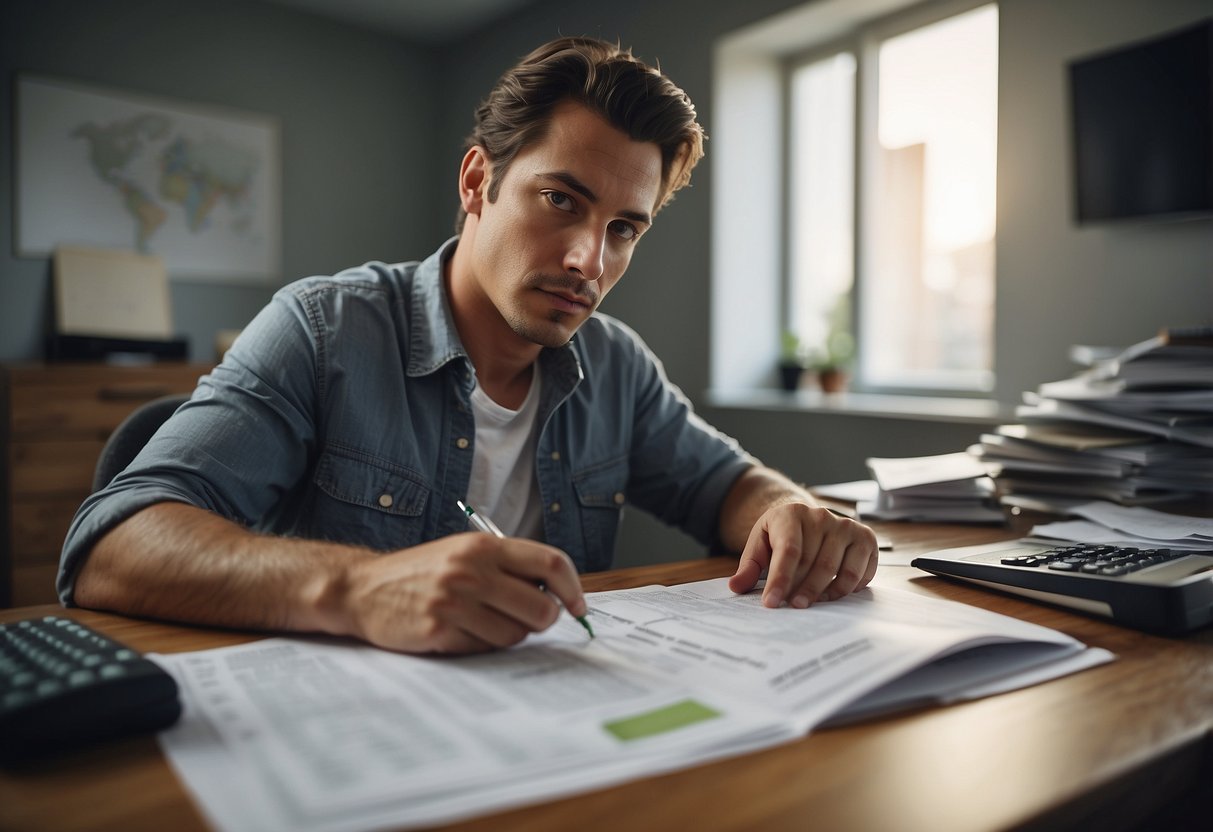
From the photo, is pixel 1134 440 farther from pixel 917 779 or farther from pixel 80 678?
pixel 80 678

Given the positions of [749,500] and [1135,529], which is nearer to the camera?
[1135,529]

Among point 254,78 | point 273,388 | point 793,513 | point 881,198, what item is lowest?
point 793,513

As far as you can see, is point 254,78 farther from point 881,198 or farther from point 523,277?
point 523,277

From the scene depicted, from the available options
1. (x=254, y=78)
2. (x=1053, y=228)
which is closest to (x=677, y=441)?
(x=1053, y=228)

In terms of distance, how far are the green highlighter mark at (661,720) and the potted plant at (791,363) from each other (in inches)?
109

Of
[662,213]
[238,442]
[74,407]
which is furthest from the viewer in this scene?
[662,213]

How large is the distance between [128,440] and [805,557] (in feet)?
2.79

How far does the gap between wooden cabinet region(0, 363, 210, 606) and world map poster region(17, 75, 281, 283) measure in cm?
93

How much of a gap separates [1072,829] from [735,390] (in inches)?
114

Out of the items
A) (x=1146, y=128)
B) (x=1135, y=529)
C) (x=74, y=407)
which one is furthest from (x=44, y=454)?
(x=1146, y=128)

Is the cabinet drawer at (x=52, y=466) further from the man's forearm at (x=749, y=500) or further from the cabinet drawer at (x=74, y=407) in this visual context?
the man's forearm at (x=749, y=500)

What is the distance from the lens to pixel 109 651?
56 cm

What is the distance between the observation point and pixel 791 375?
323cm

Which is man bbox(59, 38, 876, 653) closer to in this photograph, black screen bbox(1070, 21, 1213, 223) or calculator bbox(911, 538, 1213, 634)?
calculator bbox(911, 538, 1213, 634)
